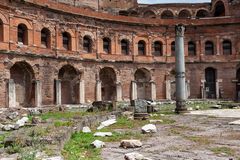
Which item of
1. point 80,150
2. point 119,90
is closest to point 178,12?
point 119,90

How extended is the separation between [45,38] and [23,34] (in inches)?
86.8

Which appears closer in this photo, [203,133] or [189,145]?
[189,145]

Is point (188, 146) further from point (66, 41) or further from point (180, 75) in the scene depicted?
point (66, 41)

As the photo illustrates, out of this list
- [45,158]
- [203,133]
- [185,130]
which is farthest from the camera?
[185,130]

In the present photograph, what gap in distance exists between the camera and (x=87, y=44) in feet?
99.5

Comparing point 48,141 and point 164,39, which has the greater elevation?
point 164,39

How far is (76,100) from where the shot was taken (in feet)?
95.0

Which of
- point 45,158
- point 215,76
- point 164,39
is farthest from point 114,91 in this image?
point 45,158

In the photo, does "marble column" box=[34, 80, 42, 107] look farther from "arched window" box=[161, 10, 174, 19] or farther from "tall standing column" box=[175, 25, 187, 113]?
"arched window" box=[161, 10, 174, 19]

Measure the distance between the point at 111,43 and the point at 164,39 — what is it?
601 cm

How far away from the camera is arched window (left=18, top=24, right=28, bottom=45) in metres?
24.7

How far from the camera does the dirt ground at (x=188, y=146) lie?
7.33m

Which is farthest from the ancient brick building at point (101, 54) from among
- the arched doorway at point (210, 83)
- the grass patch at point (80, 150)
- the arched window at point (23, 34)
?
the grass patch at point (80, 150)

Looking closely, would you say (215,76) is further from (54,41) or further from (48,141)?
(48,141)
